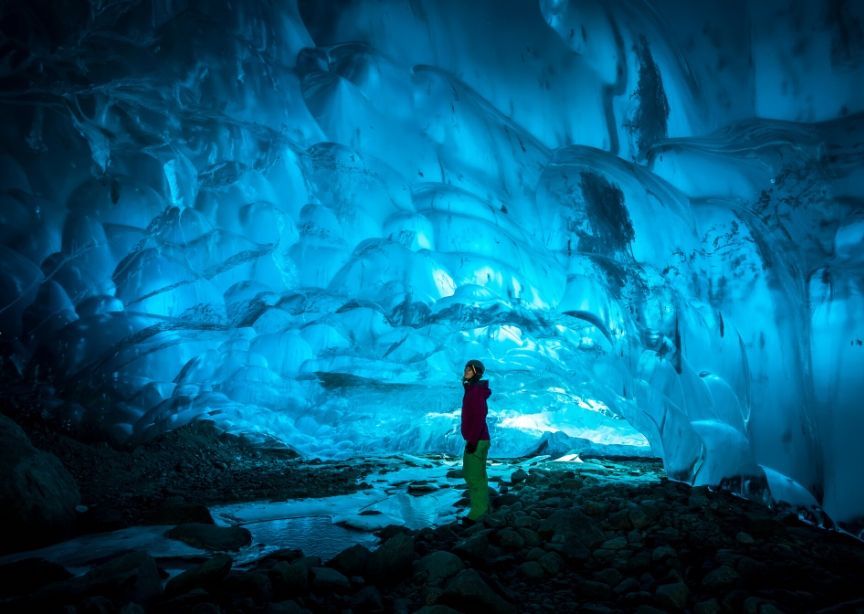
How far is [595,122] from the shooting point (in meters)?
5.39

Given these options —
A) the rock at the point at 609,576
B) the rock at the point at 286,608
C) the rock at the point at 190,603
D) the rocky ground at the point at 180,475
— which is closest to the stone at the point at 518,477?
the rocky ground at the point at 180,475

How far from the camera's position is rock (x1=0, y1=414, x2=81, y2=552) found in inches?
143

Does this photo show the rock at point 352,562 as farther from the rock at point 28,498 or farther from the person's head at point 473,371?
the rock at point 28,498

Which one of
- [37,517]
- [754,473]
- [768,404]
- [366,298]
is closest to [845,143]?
[768,404]

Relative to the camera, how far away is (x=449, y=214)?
8062 mm

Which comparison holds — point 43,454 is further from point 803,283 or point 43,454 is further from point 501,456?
point 501,456

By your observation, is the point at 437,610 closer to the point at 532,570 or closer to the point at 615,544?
the point at 532,570

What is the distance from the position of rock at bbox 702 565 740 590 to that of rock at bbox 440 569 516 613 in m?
1.09

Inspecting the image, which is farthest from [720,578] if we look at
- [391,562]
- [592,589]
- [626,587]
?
[391,562]

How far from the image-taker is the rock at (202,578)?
2.58m

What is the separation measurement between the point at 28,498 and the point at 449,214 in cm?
623

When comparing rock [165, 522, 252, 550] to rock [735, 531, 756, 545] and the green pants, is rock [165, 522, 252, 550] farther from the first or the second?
rock [735, 531, 756, 545]

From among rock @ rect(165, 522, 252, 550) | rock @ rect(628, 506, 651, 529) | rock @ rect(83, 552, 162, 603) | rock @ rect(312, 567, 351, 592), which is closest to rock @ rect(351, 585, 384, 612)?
rock @ rect(312, 567, 351, 592)

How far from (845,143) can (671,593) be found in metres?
3.39
